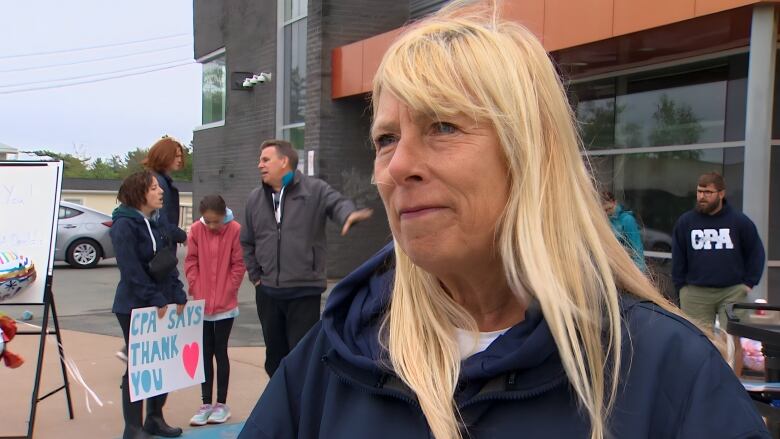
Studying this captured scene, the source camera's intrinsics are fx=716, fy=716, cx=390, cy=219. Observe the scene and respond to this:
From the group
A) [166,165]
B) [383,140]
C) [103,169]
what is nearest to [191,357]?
[166,165]

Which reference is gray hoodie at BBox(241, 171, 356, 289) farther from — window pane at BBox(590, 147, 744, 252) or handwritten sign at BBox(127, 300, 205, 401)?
window pane at BBox(590, 147, 744, 252)

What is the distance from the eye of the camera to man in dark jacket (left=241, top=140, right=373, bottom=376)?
4.95 m

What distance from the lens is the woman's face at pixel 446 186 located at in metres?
1.15

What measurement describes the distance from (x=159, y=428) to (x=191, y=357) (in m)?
0.51

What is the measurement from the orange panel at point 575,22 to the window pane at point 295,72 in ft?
20.1

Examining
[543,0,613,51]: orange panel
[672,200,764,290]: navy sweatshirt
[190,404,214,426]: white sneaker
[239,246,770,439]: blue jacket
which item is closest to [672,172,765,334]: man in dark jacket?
[672,200,764,290]: navy sweatshirt

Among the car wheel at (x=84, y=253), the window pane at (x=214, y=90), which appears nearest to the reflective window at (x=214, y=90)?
the window pane at (x=214, y=90)

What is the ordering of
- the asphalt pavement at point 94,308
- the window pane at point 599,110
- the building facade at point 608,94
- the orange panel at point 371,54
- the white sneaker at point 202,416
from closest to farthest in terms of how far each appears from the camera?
the white sneaker at point 202,416, the building facade at point 608,94, the asphalt pavement at point 94,308, the window pane at point 599,110, the orange panel at point 371,54

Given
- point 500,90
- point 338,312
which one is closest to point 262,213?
point 338,312

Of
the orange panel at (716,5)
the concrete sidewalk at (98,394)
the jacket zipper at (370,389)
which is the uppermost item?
the orange panel at (716,5)

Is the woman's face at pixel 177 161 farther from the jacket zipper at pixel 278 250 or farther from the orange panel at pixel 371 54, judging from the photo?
the orange panel at pixel 371 54

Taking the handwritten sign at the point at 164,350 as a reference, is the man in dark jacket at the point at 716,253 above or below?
above

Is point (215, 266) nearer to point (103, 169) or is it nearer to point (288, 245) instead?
point (288, 245)

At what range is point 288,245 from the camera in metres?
4.98
